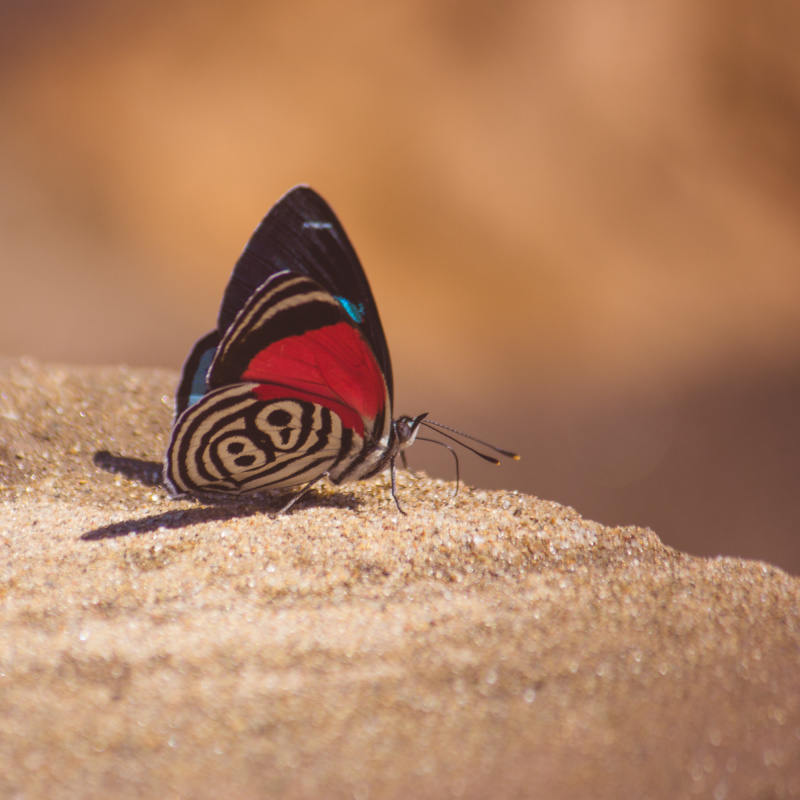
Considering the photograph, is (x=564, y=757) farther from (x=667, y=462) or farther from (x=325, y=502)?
(x=667, y=462)

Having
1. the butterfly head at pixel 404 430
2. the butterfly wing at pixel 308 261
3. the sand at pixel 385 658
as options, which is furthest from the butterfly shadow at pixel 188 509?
the butterfly wing at pixel 308 261

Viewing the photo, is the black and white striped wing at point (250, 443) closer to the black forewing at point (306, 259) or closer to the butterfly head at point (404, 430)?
the butterfly head at point (404, 430)

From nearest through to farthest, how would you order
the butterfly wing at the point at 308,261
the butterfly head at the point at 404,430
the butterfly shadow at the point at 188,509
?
the butterfly shadow at the point at 188,509 → the butterfly wing at the point at 308,261 → the butterfly head at the point at 404,430

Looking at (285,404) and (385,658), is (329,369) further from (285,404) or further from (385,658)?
(385,658)

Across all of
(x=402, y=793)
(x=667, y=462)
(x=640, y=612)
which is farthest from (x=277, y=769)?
(x=667, y=462)

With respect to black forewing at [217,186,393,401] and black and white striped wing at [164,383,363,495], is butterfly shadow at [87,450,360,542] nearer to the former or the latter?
black and white striped wing at [164,383,363,495]

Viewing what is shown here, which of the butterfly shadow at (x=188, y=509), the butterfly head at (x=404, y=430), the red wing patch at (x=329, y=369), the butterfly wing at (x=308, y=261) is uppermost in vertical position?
the butterfly wing at (x=308, y=261)

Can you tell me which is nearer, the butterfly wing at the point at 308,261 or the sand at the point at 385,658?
the sand at the point at 385,658
